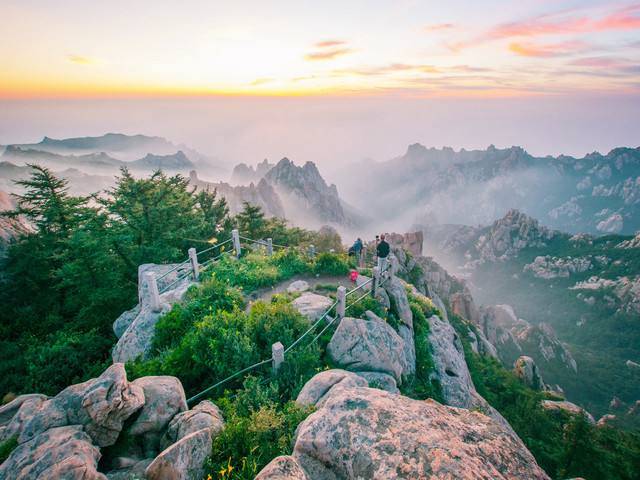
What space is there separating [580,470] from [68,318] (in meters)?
29.2

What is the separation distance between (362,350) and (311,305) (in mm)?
2859

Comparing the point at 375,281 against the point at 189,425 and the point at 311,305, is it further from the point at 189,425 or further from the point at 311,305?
the point at 189,425

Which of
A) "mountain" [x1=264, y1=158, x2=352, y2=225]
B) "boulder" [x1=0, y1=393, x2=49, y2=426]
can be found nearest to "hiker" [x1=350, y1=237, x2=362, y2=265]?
"boulder" [x1=0, y1=393, x2=49, y2=426]

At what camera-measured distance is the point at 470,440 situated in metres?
5.33

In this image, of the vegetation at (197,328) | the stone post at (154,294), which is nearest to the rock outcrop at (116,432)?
the vegetation at (197,328)

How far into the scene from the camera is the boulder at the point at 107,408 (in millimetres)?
6121

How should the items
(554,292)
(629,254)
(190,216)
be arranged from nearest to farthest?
1. (190,216)
2. (629,254)
3. (554,292)

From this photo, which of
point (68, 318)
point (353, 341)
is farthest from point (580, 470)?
point (68, 318)

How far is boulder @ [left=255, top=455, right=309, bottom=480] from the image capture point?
14.8 ft

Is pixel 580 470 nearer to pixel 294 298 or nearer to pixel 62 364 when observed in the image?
pixel 294 298

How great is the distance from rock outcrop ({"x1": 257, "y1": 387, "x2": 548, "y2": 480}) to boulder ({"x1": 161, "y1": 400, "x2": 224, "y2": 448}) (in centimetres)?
186

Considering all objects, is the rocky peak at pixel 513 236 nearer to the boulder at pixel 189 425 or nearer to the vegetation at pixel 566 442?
the vegetation at pixel 566 442

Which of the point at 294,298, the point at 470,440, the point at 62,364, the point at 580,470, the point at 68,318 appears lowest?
the point at 580,470

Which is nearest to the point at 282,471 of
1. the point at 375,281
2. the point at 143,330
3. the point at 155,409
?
the point at 155,409
